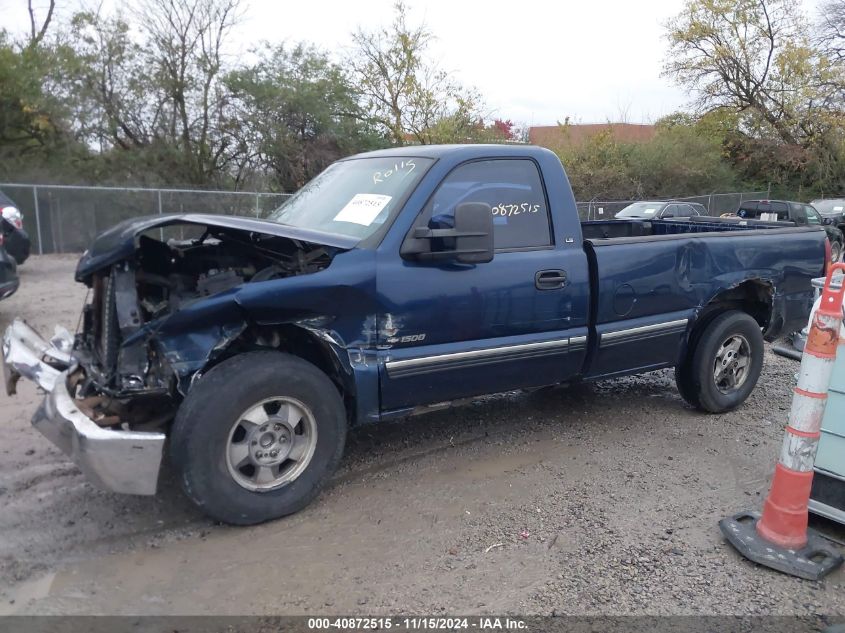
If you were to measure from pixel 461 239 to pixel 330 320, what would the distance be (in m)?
0.87

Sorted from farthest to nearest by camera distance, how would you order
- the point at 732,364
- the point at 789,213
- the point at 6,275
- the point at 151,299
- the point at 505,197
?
the point at 789,213, the point at 6,275, the point at 732,364, the point at 505,197, the point at 151,299

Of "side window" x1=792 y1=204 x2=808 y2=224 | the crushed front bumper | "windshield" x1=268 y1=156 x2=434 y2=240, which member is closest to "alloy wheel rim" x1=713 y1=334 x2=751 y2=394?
"windshield" x1=268 y1=156 x2=434 y2=240

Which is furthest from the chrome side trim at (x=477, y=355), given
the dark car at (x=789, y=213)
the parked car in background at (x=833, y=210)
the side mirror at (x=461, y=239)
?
the parked car in background at (x=833, y=210)

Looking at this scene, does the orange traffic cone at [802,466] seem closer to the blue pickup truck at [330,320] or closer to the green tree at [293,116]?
the blue pickup truck at [330,320]

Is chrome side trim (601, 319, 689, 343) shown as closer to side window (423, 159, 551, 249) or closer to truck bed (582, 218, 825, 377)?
truck bed (582, 218, 825, 377)

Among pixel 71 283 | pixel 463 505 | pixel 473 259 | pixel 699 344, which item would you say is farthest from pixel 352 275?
pixel 71 283

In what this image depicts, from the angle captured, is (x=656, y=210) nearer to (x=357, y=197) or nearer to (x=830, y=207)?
(x=830, y=207)

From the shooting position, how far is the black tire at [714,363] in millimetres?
5285

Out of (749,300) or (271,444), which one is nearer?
(271,444)

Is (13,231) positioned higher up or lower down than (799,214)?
lower down

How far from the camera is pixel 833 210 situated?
21.5 meters

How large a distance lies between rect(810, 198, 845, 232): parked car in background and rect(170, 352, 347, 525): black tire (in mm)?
21061

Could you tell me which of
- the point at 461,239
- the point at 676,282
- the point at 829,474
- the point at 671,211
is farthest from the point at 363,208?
the point at 671,211

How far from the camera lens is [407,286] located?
12.5 feet
